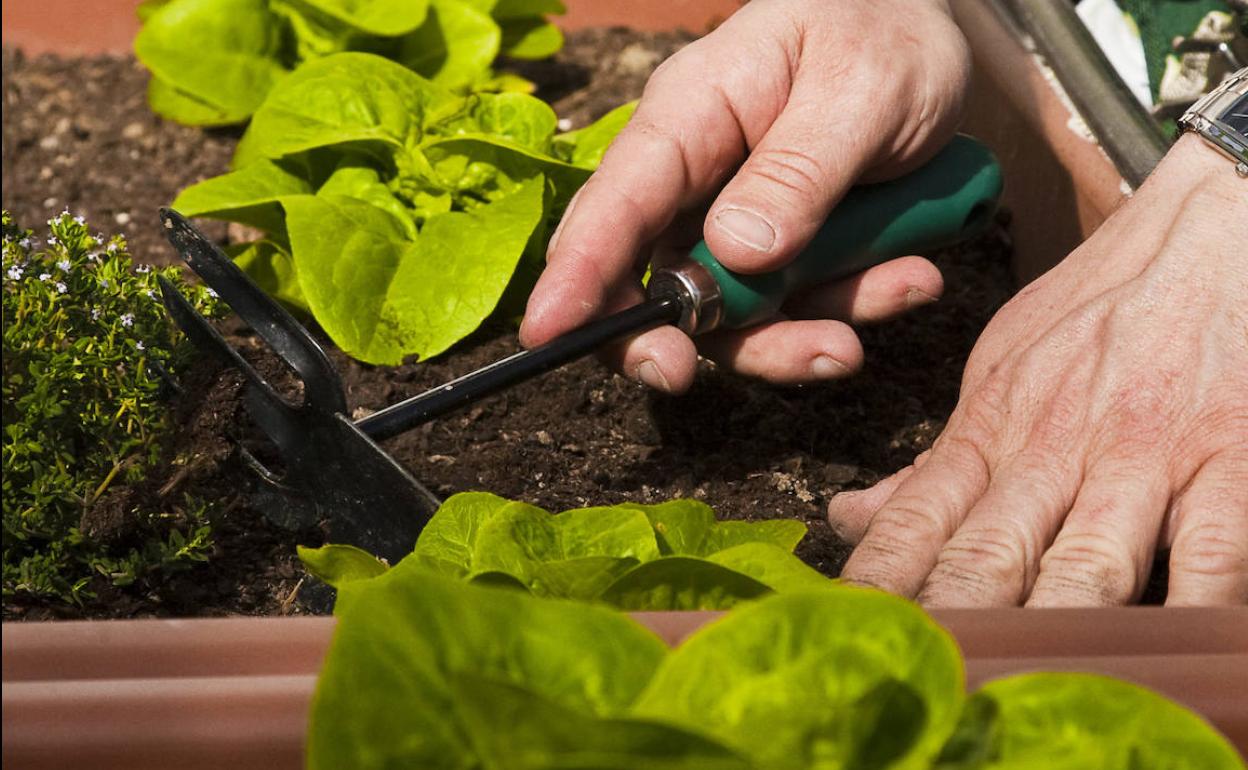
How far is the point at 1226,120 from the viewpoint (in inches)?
40.2

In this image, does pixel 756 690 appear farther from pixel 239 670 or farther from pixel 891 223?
pixel 891 223

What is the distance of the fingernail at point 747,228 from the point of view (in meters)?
0.96

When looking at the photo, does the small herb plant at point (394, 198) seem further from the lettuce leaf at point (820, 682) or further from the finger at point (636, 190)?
the lettuce leaf at point (820, 682)

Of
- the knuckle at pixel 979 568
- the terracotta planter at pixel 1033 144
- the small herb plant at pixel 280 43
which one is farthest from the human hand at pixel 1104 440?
Answer: the small herb plant at pixel 280 43

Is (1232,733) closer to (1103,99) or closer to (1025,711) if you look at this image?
(1025,711)

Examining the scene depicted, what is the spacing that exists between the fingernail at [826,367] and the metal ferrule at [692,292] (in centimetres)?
12

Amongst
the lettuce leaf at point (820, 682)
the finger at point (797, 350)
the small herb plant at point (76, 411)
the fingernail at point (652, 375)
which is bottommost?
the finger at point (797, 350)

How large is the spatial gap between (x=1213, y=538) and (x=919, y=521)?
0.17m

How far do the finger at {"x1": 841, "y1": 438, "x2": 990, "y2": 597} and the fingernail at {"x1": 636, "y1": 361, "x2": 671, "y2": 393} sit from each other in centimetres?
22

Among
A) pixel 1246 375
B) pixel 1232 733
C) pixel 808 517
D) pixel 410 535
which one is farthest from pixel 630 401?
pixel 1232 733

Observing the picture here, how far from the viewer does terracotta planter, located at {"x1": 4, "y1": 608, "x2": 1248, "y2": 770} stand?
A: 43cm

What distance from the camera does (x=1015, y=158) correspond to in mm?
1431

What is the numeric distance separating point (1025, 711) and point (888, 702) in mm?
54

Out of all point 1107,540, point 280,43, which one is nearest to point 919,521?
point 1107,540
